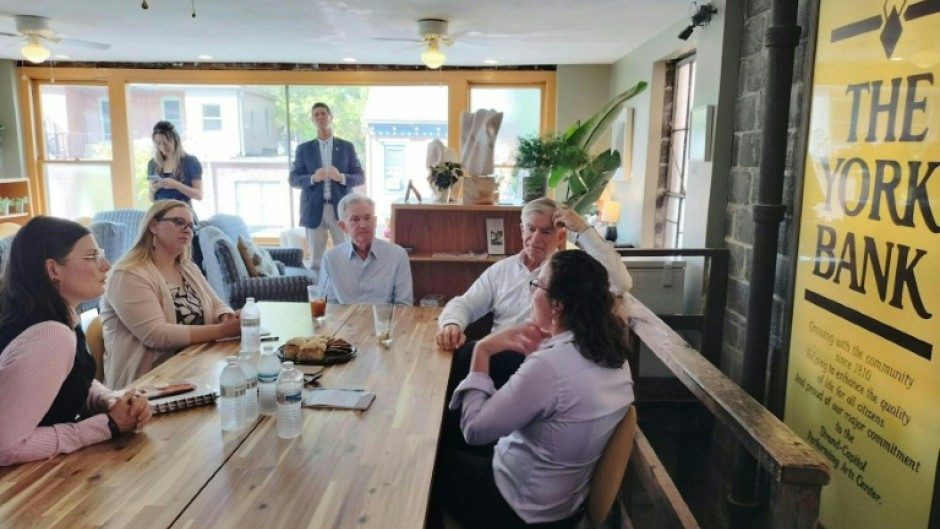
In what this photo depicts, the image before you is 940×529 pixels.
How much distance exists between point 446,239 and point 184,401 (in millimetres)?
2201

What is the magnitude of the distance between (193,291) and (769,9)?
9.03 ft

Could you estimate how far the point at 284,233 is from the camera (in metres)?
6.94

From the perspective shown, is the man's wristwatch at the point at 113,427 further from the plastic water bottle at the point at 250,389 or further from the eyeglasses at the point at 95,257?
the eyeglasses at the point at 95,257

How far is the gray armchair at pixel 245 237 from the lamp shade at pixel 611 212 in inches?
113

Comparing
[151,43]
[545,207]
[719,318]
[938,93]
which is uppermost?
[151,43]

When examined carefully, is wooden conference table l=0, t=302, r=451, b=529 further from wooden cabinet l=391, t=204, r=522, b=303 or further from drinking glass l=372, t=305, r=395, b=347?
wooden cabinet l=391, t=204, r=522, b=303

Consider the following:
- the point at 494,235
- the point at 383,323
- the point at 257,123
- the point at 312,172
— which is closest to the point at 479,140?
the point at 494,235

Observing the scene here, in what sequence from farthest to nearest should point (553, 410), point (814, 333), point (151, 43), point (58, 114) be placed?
1. point (58, 114)
2. point (151, 43)
3. point (814, 333)
4. point (553, 410)

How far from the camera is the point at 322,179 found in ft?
16.5

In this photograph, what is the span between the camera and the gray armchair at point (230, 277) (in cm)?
400

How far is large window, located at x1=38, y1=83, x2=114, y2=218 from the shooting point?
7.51m

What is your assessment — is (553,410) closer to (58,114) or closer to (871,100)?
(871,100)

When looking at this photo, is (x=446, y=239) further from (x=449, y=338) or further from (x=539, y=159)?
(x=449, y=338)

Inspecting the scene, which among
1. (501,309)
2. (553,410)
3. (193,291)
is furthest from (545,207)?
(193,291)
